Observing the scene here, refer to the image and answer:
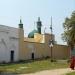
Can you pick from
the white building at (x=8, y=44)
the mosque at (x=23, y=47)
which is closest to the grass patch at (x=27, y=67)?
the white building at (x=8, y=44)

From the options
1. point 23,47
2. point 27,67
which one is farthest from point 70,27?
point 27,67

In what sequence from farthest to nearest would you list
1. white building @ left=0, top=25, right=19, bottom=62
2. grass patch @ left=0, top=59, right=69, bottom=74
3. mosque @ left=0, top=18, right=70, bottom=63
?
mosque @ left=0, top=18, right=70, bottom=63 < white building @ left=0, top=25, right=19, bottom=62 < grass patch @ left=0, top=59, right=69, bottom=74

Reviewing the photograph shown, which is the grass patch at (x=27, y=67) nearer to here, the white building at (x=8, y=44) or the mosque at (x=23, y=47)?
the white building at (x=8, y=44)

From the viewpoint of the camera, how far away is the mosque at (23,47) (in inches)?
1991

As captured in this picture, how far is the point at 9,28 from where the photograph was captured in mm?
51844

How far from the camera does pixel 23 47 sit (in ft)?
186

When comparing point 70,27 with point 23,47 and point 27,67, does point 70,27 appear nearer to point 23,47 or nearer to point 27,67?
point 23,47

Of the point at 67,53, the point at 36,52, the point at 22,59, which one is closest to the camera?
the point at 22,59

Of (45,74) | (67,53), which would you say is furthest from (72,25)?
(45,74)

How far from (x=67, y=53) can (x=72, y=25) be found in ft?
63.3

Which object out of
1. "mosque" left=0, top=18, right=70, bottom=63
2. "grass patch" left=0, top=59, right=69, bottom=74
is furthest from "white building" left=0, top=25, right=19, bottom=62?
"grass patch" left=0, top=59, right=69, bottom=74

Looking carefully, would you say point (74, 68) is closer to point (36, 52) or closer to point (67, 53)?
point (36, 52)

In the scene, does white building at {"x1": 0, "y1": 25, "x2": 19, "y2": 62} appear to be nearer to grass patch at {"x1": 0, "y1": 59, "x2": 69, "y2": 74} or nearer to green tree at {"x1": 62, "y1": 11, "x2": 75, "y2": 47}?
green tree at {"x1": 62, "y1": 11, "x2": 75, "y2": 47}

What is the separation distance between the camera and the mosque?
5056cm
